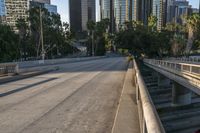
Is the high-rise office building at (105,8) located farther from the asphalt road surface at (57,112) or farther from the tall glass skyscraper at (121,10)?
the asphalt road surface at (57,112)

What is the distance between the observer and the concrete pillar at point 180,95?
25.0 m

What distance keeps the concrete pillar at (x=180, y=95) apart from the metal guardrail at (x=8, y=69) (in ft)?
48.6

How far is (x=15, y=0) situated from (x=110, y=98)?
345 feet

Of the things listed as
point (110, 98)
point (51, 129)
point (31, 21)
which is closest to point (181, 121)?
point (110, 98)

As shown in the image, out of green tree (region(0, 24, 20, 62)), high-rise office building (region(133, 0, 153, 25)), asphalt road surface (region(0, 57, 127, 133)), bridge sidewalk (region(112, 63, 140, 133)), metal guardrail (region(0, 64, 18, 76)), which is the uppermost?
high-rise office building (region(133, 0, 153, 25))

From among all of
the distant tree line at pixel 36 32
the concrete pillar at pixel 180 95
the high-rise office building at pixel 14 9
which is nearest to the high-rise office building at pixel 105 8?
the high-rise office building at pixel 14 9

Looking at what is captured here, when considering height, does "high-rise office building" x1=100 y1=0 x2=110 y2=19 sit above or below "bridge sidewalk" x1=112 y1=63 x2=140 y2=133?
above

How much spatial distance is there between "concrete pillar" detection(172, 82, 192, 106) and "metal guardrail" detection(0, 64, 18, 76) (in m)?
14.8

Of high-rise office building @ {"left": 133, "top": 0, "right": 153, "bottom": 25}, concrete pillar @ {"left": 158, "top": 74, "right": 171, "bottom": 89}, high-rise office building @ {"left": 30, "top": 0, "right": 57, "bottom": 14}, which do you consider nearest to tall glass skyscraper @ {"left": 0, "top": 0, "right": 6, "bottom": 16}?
high-rise office building @ {"left": 30, "top": 0, "right": 57, "bottom": 14}

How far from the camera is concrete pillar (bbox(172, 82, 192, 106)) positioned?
24953 mm

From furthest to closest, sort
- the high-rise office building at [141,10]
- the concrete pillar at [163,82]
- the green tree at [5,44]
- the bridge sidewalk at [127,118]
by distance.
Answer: the high-rise office building at [141,10]
the concrete pillar at [163,82]
the green tree at [5,44]
the bridge sidewalk at [127,118]

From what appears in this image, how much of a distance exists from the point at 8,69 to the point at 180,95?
635 inches

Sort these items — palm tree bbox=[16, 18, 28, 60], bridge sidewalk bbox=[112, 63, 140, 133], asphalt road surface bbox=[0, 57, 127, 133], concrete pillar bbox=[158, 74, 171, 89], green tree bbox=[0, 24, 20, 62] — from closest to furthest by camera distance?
bridge sidewalk bbox=[112, 63, 140, 133] < asphalt road surface bbox=[0, 57, 127, 133] < green tree bbox=[0, 24, 20, 62] < concrete pillar bbox=[158, 74, 171, 89] < palm tree bbox=[16, 18, 28, 60]

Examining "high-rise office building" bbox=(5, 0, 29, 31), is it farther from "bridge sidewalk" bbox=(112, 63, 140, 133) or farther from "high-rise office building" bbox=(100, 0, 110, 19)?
"bridge sidewalk" bbox=(112, 63, 140, 133)
